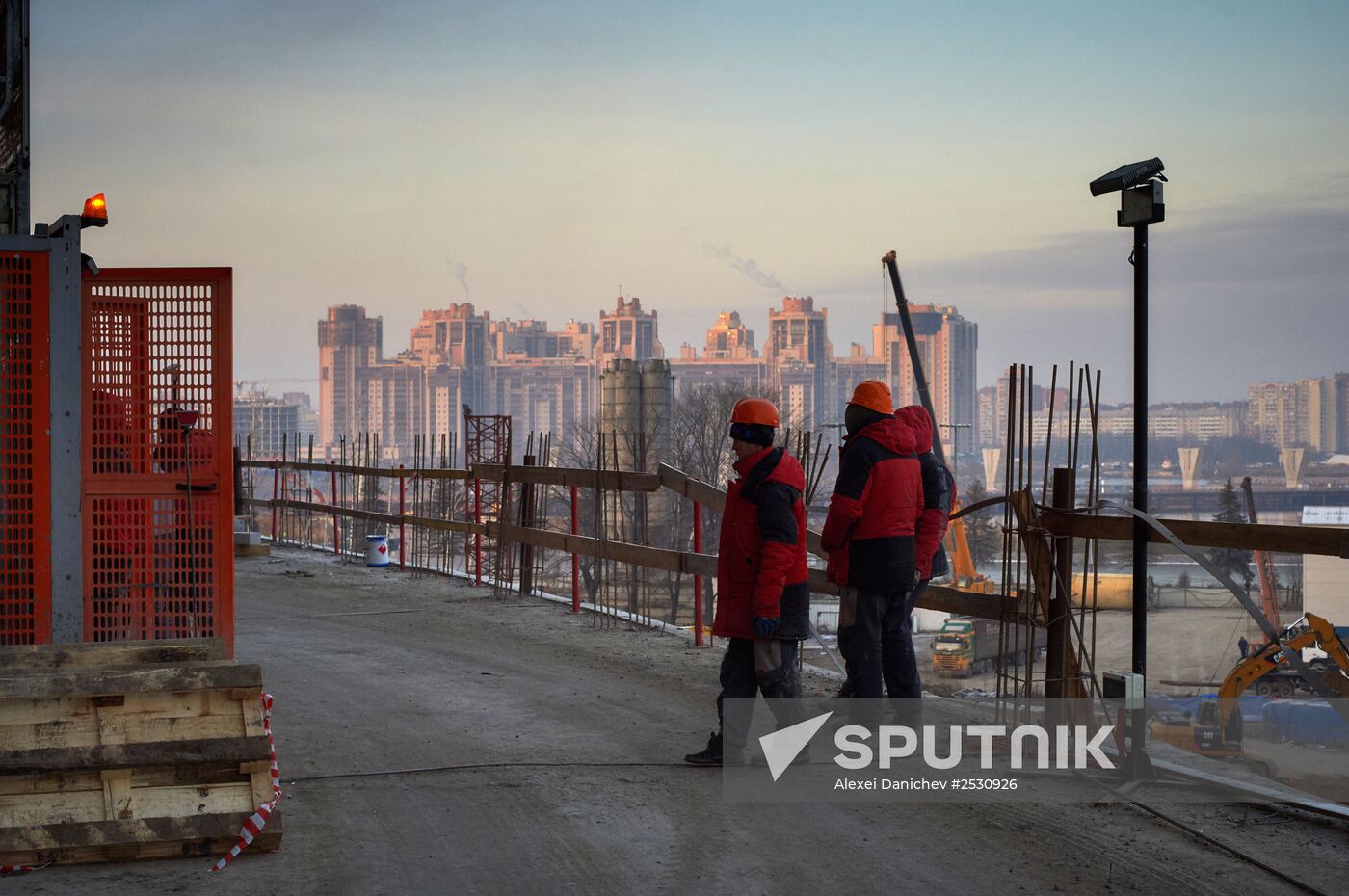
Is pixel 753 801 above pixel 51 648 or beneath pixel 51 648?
beneath

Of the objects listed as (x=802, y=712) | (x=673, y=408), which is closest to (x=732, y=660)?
(x=802, y=712)

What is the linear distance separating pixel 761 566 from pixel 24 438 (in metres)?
3.54

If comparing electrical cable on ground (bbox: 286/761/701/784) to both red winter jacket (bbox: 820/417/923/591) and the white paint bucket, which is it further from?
the white paint bucket

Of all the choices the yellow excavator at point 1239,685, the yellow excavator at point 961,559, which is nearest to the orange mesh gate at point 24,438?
the yellow excavator at point 1239,685

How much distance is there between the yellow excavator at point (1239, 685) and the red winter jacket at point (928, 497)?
4.71ft

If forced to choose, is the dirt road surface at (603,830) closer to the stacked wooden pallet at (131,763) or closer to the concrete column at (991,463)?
the stacked wooden pallet at (131,763)

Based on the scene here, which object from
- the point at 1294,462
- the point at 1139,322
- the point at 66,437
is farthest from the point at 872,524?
the point at 1294,462

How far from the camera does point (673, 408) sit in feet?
277

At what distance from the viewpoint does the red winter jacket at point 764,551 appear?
6.28 meters

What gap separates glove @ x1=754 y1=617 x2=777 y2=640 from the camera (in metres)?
6.28

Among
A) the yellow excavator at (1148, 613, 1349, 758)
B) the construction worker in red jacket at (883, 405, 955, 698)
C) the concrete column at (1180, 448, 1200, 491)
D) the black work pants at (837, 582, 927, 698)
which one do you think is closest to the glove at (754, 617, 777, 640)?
the black work pants at (837, 582, 927, 698)

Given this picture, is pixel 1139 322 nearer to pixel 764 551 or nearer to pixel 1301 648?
pixel 764 551

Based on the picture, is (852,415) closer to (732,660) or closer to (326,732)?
(732,660)

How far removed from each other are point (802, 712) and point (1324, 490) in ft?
301
